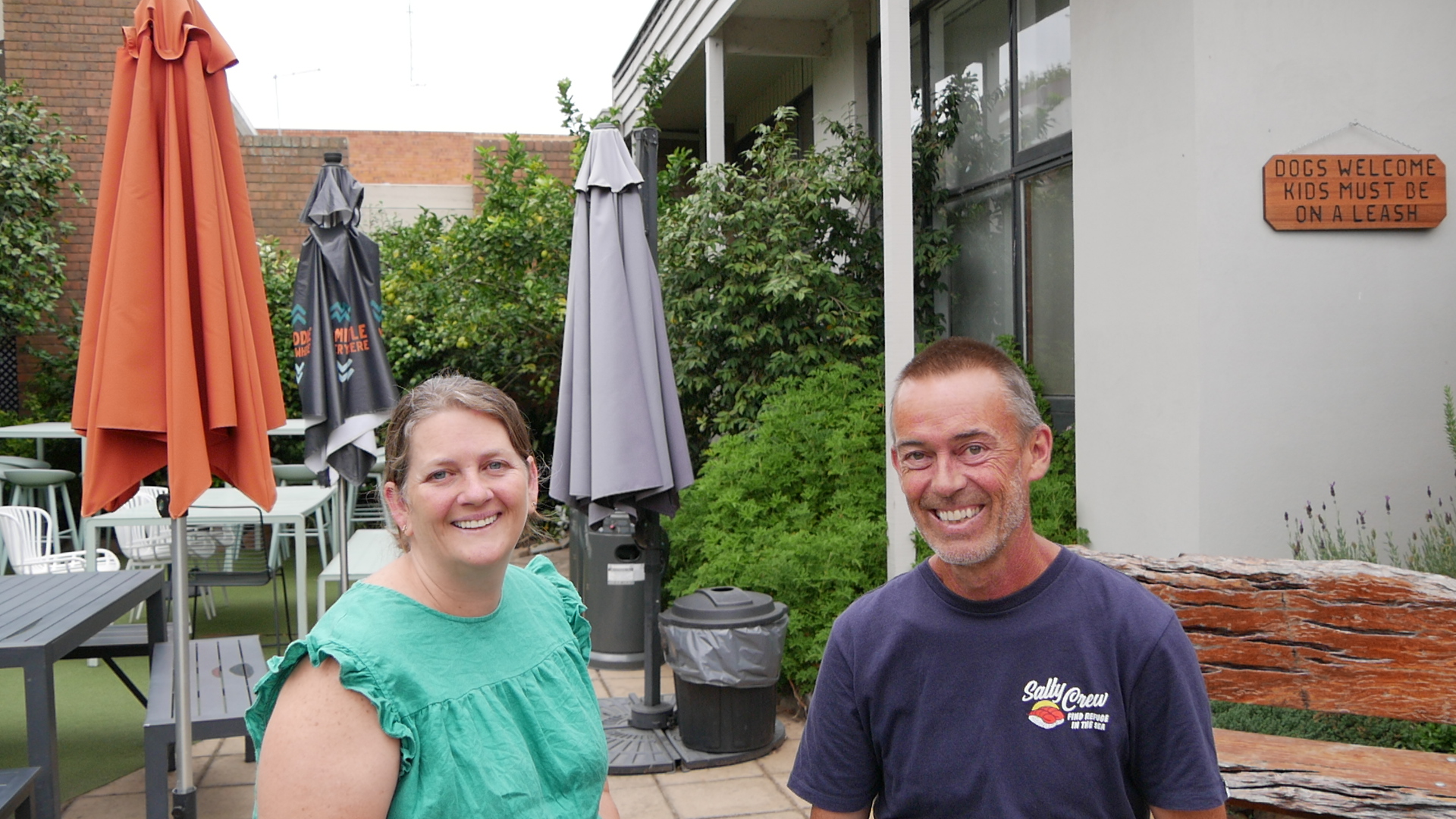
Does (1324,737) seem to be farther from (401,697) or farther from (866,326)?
(866,326)

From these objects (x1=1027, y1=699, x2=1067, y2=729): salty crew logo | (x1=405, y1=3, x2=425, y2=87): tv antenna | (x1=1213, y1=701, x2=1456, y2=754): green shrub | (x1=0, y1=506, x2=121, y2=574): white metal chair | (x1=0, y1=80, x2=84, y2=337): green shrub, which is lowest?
(x1=1213, y1=701, x2=1456, y2=754): green shrub

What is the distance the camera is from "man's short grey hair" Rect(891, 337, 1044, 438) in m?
1.92

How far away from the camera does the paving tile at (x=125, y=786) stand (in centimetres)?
454

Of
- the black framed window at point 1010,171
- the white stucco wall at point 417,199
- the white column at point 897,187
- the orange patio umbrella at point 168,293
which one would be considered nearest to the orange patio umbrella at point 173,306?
the orange patio umbrella at point 168,293

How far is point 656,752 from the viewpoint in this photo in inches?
188

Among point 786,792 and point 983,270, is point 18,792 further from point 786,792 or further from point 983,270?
point 983,270

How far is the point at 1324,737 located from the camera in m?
3.76

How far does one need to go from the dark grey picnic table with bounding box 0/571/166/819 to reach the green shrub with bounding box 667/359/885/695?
8.53ft

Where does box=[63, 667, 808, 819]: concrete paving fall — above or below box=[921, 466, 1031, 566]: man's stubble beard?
below

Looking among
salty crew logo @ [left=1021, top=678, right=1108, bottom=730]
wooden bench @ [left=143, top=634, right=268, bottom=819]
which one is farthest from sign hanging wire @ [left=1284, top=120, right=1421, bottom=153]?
wooden bench @ [left=143, top=634, right=268, bottom=819]

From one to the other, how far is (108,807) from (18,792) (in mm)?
1482

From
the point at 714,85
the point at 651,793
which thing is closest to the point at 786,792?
the point at 651,793

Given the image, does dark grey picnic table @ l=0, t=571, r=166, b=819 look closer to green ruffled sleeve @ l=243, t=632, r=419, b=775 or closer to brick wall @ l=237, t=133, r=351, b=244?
green ruffled sleeve @ l=243, t=632, r=419, b=775

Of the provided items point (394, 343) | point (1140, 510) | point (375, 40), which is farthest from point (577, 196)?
point (375, 40)
